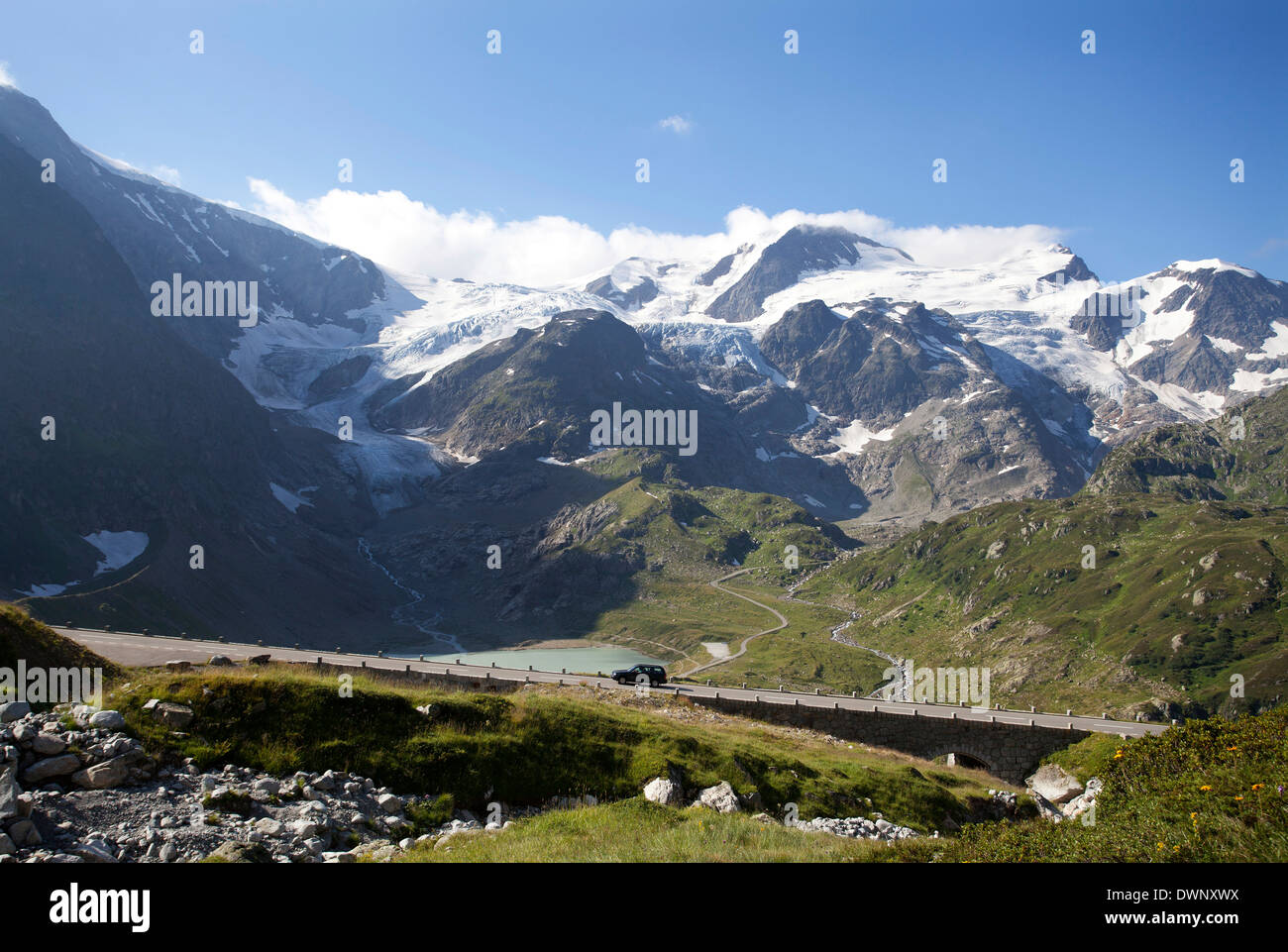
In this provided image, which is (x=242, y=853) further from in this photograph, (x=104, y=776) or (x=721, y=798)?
(x=721, y=798)

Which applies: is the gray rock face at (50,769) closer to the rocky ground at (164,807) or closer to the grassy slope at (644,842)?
the rocky ground at (164,807)

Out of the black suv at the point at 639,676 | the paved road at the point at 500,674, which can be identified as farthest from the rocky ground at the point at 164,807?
the black suv at the point at 639,676

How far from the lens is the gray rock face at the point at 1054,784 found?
140 feet

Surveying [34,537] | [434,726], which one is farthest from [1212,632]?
[34,537]

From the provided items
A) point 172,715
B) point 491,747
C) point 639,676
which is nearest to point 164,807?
point 172,715

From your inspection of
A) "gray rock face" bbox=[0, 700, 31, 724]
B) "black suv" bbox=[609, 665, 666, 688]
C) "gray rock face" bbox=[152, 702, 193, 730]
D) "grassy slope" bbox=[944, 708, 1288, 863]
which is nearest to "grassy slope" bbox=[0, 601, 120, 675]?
"gray rock face" bbox=[152, 702, 193, 730]

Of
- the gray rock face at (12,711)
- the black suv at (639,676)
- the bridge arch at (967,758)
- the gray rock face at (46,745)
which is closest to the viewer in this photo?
the gray rock face at (46,745)

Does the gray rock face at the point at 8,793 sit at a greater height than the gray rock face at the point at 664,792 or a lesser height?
greater

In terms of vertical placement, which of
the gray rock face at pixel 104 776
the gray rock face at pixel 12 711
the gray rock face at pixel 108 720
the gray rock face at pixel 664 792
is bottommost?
the gray rock face at pixel 664 792

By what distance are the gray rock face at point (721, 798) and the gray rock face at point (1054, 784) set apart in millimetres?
23782

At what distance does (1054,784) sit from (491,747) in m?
35.1

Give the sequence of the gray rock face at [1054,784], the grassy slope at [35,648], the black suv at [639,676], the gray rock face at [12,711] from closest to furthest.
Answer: the gray rock face at [12,711] → the grassy slope at [35,648] → the gray rock face at [1054,784] → the black suv at [639,676]

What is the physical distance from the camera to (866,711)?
49.3 meters
